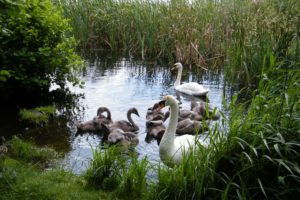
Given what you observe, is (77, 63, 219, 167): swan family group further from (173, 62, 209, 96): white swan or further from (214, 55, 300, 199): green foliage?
(214, 55, 300, 199): green foliage

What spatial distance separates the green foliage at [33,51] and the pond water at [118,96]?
33.8 inches

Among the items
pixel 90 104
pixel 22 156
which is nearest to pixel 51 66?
pixel 90 104

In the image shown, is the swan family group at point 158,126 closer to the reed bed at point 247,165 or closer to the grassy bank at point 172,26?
the reed bed at point 247,165

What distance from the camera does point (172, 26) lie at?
13.3 m

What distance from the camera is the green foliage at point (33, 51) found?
8.34 metres

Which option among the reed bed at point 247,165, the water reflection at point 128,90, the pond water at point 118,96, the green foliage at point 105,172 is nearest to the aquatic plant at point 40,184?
the green foliage at point 105,172

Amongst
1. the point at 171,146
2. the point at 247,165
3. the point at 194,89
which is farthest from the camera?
the point at 194,89

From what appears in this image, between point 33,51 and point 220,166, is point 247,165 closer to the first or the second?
point 220,166

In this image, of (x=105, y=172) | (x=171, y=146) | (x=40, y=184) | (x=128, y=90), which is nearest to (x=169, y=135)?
(x=171, y=146)

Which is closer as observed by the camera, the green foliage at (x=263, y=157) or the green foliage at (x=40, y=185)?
the green foliage at (x=263, y=157)

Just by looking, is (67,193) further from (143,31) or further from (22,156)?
(143,31)

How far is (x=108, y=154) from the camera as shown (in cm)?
533

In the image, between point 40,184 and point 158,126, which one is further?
point 158,126

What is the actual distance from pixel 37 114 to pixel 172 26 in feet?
20.4
